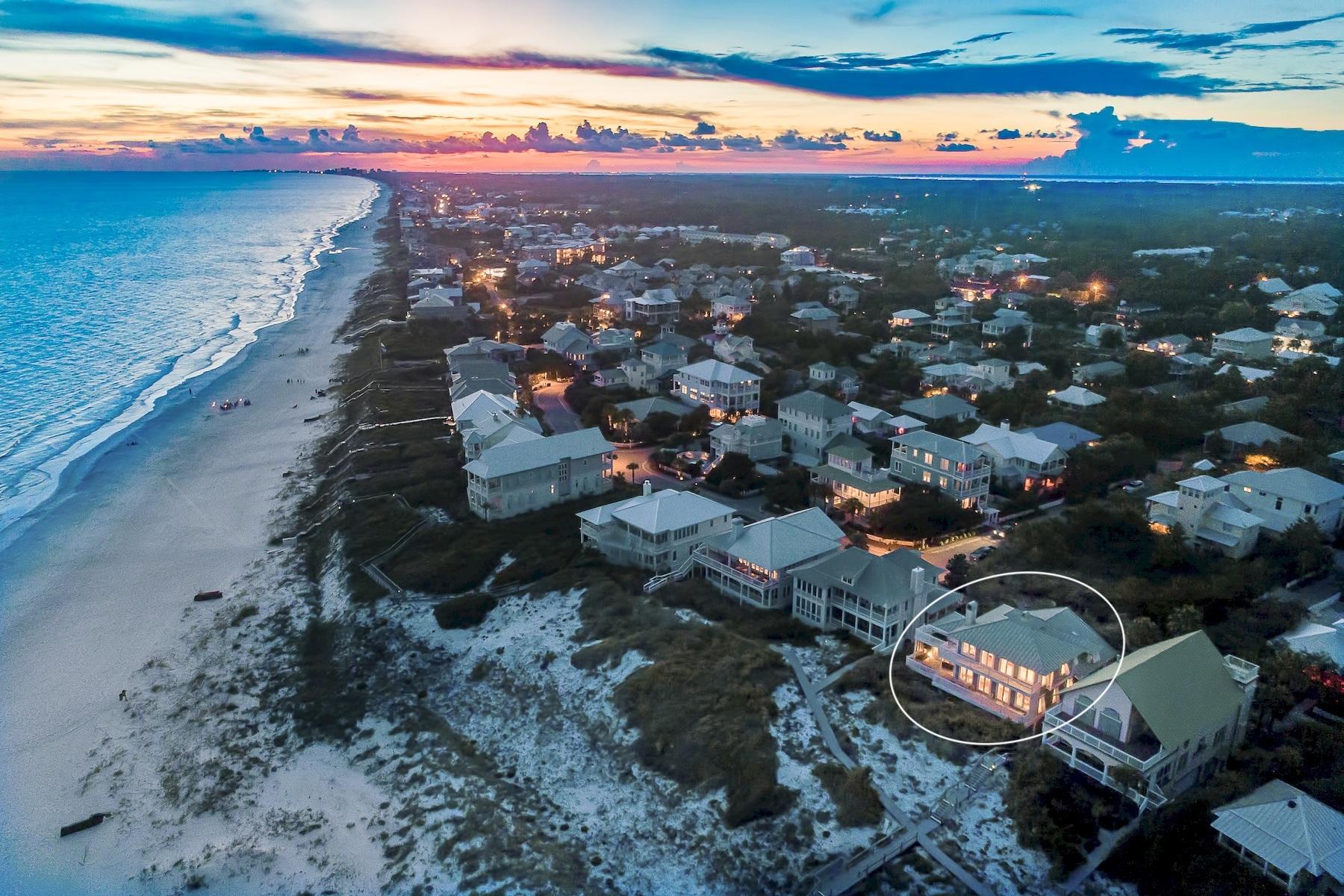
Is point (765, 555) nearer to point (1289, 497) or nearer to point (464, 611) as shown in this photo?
point (464, 611)

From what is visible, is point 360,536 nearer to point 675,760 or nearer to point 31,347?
point 675,760

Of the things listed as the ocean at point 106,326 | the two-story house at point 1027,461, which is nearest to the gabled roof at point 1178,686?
the two-story house at point 1027,461

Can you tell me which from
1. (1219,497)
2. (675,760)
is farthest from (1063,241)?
(675,760)

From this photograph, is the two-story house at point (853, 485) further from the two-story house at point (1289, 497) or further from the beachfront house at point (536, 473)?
the two-story house at point (1289, 497)

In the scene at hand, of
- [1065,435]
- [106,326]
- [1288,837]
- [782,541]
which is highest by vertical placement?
[1288,837]

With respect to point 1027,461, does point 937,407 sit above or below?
below

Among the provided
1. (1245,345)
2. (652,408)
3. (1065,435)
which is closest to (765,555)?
(652,408)

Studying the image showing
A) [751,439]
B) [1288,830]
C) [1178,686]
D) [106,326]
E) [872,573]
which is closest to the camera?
[1288,830]
